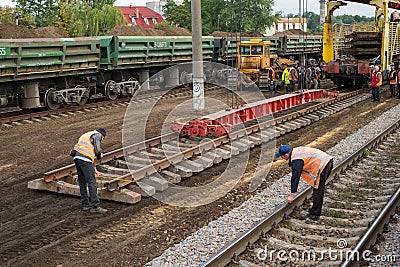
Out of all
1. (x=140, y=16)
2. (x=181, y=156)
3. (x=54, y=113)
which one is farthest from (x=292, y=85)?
(x=140, y=16)

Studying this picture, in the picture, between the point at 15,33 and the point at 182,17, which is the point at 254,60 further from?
the point at 182,17

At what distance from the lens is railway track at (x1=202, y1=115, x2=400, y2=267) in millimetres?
5988

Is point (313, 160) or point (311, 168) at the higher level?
point (313, 160)

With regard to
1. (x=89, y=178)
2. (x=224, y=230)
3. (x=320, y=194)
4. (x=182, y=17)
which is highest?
(x=182, y=17)

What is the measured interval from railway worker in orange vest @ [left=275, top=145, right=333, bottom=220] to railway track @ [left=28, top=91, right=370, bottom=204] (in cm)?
257

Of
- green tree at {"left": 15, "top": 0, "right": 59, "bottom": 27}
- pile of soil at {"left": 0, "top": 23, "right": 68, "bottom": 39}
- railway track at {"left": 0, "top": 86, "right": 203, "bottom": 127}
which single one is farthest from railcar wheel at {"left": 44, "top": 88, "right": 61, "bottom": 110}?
green tree at {"left": 15, "top": 0, "right": 59, "bottom": 27}

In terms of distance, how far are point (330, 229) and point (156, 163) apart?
368cm

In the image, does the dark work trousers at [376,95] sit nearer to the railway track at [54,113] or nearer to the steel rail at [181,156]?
the steel rail at [181,156]

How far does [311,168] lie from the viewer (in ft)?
23.8

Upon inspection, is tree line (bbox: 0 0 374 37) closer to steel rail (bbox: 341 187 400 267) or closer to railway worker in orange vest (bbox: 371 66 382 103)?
railway worker in orange vest (bbox: 371 66 382 103)

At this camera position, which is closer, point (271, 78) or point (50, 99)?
point (50, 99)

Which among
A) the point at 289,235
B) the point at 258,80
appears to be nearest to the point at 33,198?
the point at 289,235

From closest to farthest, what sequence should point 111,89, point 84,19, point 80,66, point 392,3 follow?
point 80,66, point 111,89, point 392,3, point 84,19

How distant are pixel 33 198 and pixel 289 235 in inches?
172
